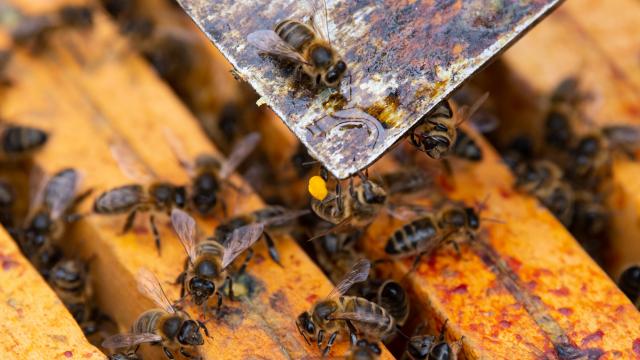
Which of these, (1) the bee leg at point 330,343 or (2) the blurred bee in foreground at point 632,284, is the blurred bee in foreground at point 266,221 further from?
(2) the blurred bee in foreground at point 632,284

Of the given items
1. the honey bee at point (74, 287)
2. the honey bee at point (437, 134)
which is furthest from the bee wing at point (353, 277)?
the honey bee at point (74, 287)

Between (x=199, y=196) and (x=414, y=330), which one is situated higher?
(x=199, y=196)

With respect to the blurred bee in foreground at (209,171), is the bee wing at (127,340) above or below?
below

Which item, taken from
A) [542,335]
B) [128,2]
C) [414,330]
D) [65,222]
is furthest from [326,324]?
[128,2]

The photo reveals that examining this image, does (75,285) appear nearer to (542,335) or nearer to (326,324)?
(326,324)

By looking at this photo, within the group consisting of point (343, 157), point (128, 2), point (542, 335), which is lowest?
point (542, 335)

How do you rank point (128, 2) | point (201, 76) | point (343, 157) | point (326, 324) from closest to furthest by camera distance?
point (343, 157), point (326, 324), point (201, 76), point (128, 2)

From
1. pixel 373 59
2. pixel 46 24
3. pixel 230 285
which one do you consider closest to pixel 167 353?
pixel 230 285

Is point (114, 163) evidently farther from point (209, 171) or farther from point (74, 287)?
point (74, 287)
